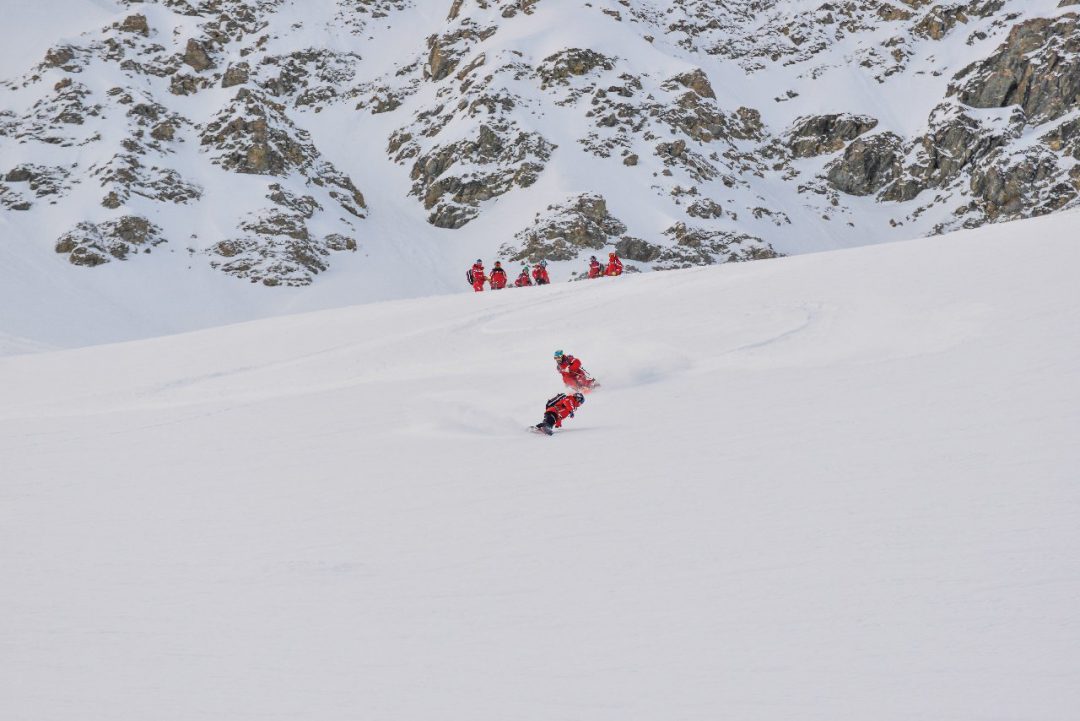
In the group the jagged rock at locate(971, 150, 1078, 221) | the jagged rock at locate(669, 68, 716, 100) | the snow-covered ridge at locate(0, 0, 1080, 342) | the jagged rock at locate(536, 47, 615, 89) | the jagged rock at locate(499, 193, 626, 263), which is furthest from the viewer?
the jagged rock at locate(669, 68, 716, 100)

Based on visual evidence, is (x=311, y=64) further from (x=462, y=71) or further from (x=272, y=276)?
(x=272, y=276)

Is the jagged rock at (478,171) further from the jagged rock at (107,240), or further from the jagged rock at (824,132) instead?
the jagged rock at (824,132)

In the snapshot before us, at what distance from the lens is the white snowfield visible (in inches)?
135

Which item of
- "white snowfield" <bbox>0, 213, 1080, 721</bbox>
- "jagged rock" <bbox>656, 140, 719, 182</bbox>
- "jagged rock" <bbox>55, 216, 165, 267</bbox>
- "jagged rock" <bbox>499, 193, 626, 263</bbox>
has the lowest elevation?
"white snowfield" <bbox>0, 213, 1080, 721</bbox>

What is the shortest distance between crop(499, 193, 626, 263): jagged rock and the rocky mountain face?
0.54 feet

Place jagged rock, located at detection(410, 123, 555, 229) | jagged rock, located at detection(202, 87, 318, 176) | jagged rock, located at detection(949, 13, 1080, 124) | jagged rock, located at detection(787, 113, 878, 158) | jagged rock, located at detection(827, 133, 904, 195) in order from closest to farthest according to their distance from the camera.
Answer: jagged rock, located at detection(202, 87, 318, 176)
jagged rock, located at detection(410, 123, 555, 229)
jagged rock, located at detection(949, 13, 1080, 124)
jagged rock, located at detection(827, 133, 904, 195)
jagged rock, located at detection(787, 113, 878, 158)

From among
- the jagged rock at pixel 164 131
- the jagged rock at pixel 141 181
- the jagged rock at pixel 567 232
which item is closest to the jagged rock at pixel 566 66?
the jagged rock at pixel 567 232

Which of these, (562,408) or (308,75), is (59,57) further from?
(562,408)

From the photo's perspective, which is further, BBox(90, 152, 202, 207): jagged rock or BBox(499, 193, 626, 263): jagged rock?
BBox(499, 193, 626, 263): jagged rock

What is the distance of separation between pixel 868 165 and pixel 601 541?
6421 cm

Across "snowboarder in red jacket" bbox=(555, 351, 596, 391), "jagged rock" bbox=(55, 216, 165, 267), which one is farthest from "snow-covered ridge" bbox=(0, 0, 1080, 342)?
"snowboarder in red jacket" bbox=(555, 351, 596, 391)

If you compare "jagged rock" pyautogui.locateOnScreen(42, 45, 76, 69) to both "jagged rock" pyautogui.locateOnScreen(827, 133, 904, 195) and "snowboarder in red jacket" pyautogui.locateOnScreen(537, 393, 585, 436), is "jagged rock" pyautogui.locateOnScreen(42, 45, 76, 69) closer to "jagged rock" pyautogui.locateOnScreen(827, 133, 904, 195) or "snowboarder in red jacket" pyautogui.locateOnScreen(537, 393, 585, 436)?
"jagged rock" pyautogui.locateOnScreen(827, 133, 904, 195)

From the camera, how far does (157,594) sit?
15.6 feet

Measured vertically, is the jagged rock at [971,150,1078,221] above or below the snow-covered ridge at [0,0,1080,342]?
below
